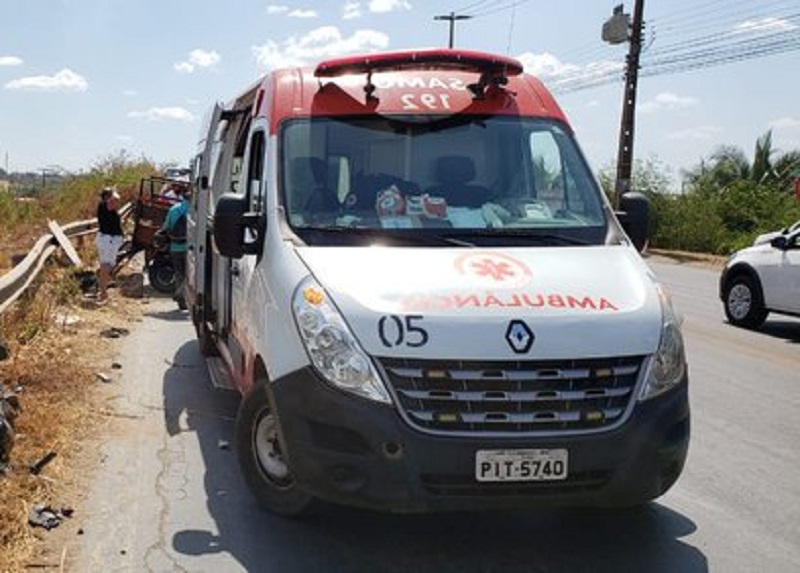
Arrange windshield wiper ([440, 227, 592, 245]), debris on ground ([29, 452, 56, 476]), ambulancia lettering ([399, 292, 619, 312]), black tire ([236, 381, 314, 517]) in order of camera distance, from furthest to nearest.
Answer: debris on ground ([29, 452, 56, 476]), windshield wiper ([440, 227, 592, 245]), black tire ([236, 381, 314, 517]), ambulancia lettering ([399, 292, 619, 312])

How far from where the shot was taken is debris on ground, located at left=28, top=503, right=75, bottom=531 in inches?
183

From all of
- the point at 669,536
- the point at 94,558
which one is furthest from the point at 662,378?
the point at 94,558

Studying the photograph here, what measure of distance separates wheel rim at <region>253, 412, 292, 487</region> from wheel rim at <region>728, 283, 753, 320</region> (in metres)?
9.38

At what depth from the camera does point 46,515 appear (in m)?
4.75

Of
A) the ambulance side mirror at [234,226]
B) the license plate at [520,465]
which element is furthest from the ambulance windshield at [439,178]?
the license plate at [520,465]

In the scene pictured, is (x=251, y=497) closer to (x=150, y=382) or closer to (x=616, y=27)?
(x=150, y=382)

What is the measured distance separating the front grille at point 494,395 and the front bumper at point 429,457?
6cm

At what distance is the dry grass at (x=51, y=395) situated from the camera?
4.58 metres

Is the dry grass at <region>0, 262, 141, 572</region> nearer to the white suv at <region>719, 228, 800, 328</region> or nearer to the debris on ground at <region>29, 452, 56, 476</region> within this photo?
the debris on ground at <region>29, 452, 56, 476</region>

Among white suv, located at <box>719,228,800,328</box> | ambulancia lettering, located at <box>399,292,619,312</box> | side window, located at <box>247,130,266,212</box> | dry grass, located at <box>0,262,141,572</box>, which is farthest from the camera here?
white suv, located at <box>719,228,800,328</box>

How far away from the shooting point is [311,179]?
525 cm

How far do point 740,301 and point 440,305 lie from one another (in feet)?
31.6

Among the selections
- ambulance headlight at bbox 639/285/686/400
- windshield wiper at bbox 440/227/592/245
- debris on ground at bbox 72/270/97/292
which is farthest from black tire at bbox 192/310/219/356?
debris on ground at bbox 72/270/97/292

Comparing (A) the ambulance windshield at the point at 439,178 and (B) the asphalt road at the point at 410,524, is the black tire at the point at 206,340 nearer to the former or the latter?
(B) the asphalt road at the point at 410,524
